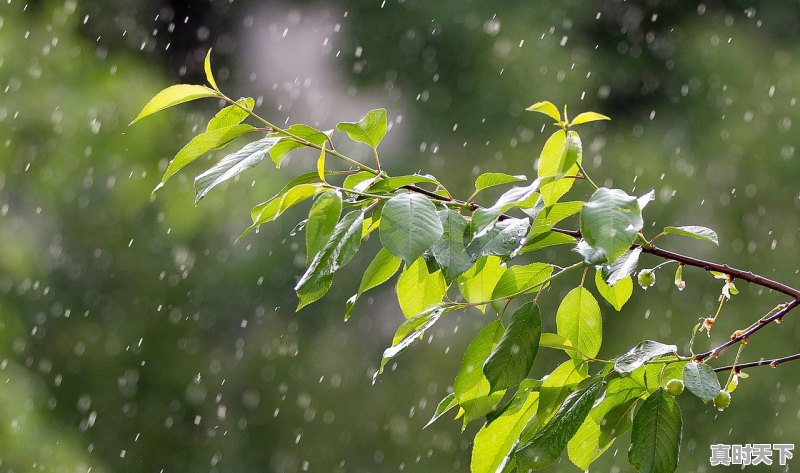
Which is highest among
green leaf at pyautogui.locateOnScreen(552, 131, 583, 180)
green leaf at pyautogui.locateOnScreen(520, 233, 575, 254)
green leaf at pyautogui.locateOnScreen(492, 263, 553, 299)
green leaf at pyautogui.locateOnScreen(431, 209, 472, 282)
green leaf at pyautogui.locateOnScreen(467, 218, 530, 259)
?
green leaf at pyautogui.locateOnScreen(552, 131, 583, 180)

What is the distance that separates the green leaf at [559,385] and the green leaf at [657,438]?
0.16 ft

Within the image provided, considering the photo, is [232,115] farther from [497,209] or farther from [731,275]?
[731,275]

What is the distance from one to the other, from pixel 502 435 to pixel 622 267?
0.50ft

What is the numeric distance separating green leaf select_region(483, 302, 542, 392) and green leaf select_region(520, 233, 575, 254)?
38mm

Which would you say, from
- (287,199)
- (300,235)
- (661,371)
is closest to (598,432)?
(661,371)

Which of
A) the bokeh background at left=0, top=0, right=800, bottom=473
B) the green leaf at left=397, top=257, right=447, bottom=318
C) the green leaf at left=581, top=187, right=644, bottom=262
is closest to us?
the green leaf at left=581, top=187, right=644, bottom=262

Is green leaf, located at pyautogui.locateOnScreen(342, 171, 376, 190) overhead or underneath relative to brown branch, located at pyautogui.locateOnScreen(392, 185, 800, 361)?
overhead

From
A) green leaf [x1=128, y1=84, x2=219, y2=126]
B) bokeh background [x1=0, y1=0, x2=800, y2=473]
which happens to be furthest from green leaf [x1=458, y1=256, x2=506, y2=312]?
bokeh background [x1=0, y1=0, x2=800, y2=473]

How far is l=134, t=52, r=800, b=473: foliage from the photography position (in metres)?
0.54

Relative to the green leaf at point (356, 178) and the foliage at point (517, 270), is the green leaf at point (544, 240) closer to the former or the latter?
the foliage at point (517, 270)

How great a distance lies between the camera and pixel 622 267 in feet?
1.95

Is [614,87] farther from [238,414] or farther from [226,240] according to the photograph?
[238,414]

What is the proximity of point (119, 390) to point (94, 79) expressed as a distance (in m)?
1.24

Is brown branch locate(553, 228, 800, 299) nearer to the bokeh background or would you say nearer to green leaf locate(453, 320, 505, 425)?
green leaf locate(453, 320, 505, 425)
